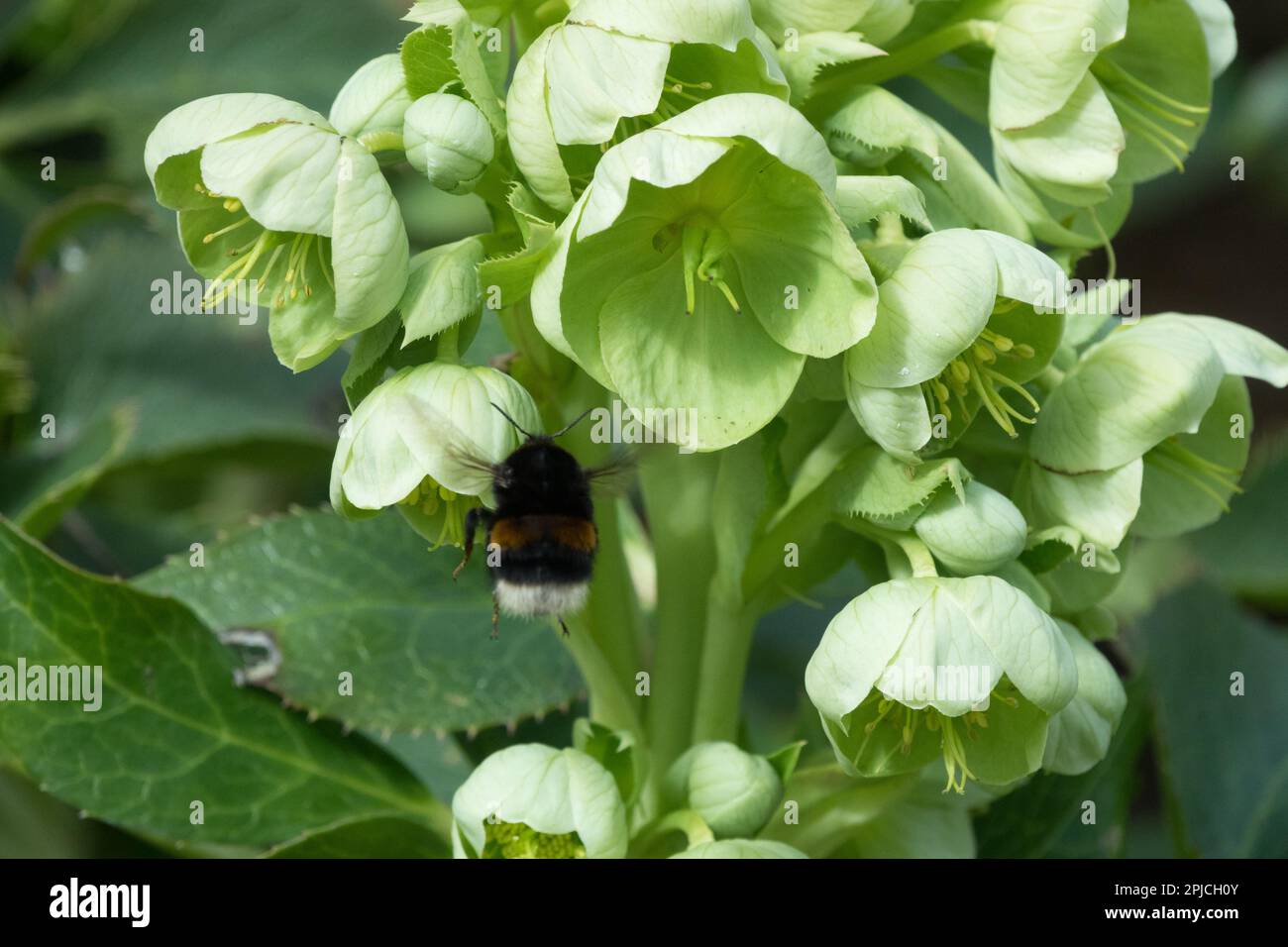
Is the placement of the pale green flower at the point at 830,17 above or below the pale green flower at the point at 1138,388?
above

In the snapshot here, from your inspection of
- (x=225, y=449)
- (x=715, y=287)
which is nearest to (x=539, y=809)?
(x=715, y=287)

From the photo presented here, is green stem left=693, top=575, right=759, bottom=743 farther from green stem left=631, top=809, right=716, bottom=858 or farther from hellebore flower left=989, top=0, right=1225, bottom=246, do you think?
hellebore flower left=989, top=0, right=1225, bottom=246

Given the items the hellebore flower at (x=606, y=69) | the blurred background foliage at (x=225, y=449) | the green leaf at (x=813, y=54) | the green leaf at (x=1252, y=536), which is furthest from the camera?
the green leaf at (x=1252, y=536)

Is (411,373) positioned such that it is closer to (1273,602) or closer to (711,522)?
(711,522)

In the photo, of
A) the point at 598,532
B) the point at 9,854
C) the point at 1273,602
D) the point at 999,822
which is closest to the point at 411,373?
the point at 598,532

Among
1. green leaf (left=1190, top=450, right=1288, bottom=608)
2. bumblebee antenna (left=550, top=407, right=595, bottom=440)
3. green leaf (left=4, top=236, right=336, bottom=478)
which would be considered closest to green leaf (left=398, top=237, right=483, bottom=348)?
bumblebee antenna (left=550, top=407, right=595, bottom=440)

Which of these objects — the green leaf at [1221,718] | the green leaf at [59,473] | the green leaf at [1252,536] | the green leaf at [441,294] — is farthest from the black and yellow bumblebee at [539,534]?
the green leaf at [1252,536]

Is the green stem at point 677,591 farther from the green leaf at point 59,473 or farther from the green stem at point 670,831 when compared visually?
the green leaf at point 59,473

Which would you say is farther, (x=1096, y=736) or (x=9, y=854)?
(x=9, y=854)
